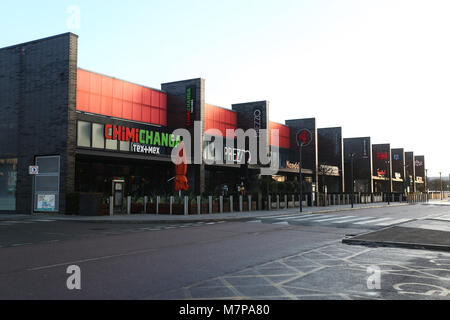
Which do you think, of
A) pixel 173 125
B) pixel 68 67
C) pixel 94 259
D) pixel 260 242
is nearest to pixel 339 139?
pixel 173 125

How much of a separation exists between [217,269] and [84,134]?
1111 inches

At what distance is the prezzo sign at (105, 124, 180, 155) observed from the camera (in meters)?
35.8

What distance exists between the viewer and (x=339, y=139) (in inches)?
2721

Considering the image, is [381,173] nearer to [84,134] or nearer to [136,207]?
[84,134]

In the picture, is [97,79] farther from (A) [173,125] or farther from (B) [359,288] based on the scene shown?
(B) [359,288]

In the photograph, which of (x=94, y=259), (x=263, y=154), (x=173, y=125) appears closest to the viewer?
(x=94, y=259)

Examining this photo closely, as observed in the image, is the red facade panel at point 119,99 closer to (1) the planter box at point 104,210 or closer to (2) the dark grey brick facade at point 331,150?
(1) the planter box at point 104,210

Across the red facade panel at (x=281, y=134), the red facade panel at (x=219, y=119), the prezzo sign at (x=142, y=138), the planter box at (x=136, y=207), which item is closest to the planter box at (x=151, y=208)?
the planter box at (x=136, y=207)

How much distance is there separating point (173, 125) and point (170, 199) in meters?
15.6

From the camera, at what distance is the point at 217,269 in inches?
321

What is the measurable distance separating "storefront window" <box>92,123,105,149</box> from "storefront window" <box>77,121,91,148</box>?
0.42 metres

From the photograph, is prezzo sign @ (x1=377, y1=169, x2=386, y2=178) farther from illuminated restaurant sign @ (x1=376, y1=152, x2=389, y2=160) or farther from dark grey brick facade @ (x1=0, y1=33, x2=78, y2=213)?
dark grey brick facade @ (x1=0, y1=33, x2=78, y2=213)

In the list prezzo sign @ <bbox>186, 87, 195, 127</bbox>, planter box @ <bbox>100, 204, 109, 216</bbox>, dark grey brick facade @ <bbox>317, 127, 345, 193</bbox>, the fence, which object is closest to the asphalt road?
planter box @ <bbox>100, 204, 109, 216</bbox>

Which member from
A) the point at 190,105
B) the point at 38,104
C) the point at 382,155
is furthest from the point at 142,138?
the point at 382,155
